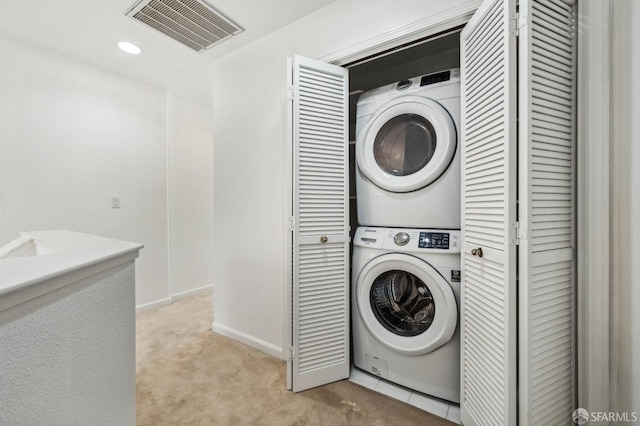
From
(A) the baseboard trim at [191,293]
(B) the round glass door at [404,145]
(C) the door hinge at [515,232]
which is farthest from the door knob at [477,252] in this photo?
(A) the baseboard trim at [191,293]

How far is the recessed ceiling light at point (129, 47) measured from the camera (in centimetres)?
213

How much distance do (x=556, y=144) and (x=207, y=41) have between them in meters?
2.25

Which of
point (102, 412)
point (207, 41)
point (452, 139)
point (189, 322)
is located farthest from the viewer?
point (189, 322)

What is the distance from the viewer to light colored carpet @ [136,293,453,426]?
1.41 metres

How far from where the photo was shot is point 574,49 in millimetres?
1076

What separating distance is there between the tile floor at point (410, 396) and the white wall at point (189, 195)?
90.1 inches

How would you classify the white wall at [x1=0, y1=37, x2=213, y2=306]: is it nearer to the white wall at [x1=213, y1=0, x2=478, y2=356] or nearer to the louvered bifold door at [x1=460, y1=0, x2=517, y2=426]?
the white wall at [x1=213, y1=0, x2=478, y2=356]

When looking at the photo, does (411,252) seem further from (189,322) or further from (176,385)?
(189,322)

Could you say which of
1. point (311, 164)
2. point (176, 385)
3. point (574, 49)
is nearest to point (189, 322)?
point (176, 385)

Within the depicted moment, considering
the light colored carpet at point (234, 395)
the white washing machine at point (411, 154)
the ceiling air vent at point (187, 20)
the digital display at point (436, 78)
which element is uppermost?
the ceiling air vent at point (187, 20)

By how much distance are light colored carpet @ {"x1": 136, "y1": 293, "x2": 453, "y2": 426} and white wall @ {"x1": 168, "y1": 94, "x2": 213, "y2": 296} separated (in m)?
1.11

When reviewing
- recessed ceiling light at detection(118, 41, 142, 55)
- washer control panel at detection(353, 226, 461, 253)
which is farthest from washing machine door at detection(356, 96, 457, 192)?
recessed ceiling light at detection(118, 41, 142, 55)

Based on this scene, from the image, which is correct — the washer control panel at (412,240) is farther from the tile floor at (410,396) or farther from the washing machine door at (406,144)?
the tile floor at (410,396)

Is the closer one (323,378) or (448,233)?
(448,233)
